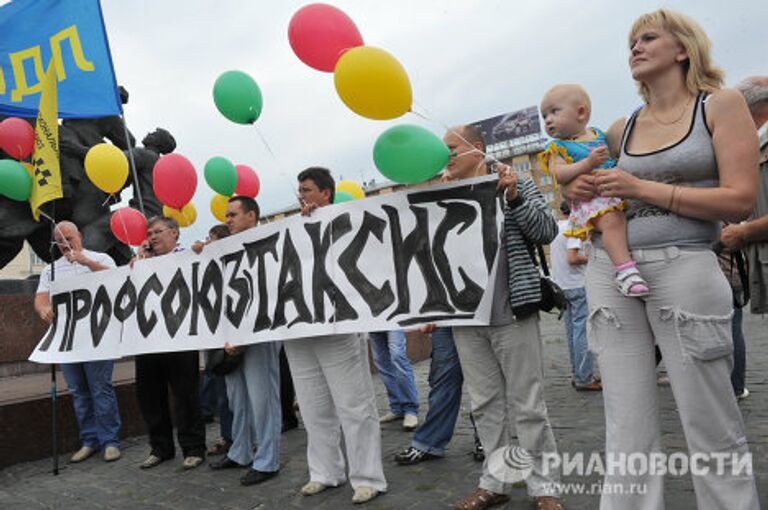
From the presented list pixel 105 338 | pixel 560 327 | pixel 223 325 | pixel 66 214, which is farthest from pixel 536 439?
pixel 560 327

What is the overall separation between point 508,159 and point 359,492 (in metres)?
57.4

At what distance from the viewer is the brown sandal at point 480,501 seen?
9.33 ft

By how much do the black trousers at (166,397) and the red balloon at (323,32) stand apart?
2717 millimetres

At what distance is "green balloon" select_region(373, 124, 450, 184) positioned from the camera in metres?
2.89

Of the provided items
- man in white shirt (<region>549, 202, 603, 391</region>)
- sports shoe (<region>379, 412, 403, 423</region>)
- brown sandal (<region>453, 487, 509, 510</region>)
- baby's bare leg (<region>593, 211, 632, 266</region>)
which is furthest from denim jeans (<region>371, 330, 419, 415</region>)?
baby's bare leg (<region>593, 211, 632, 266</region>)

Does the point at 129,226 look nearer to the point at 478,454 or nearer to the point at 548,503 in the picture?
the point at 478,454

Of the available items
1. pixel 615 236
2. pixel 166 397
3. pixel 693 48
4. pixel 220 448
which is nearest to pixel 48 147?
pixel 166 397

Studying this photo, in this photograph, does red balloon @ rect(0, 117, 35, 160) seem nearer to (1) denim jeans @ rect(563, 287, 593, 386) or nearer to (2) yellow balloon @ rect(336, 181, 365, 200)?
(2) yellow balloon @ rect(336, 181, 365, 200)

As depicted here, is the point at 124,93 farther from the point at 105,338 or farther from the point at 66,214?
the point at 105,338

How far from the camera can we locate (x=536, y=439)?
2.80 metres

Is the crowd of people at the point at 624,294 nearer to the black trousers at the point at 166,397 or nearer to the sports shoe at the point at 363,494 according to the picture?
the sports shoe at the point at 363,494

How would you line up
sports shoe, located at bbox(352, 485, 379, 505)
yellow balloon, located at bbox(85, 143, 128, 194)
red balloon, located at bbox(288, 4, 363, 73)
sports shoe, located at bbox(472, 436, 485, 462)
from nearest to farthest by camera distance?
red balloon, located at bbox(288, 4, 363, 73)
sports shoe, located at bbox(352, 485, 379, 505)
sports shoe, located at bbox(472, 436, 485, 462)
yellow balloon, located at bbox(85, 143, 128, 194)

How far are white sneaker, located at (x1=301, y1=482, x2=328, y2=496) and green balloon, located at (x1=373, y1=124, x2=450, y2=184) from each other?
6.38 feet

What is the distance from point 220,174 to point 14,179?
7.01 feet
